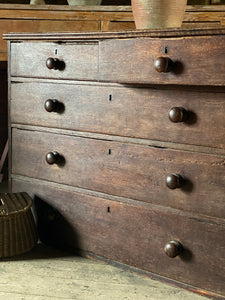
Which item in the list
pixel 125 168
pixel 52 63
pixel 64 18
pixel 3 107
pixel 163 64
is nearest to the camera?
pixel 163 64

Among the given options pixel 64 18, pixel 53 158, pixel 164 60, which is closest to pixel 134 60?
pixel 164 60

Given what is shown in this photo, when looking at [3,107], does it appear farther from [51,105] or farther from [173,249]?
[173,249]

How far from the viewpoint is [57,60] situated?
1795mm

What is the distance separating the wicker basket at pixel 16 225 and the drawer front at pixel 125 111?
338 mm

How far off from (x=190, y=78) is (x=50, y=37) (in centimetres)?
65

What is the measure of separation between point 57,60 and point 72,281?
0.86 meters

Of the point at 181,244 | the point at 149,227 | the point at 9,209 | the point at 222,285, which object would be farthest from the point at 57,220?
the point at 222,285

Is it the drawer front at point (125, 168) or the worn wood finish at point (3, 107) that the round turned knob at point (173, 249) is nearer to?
the drawer front at point (125, 168)

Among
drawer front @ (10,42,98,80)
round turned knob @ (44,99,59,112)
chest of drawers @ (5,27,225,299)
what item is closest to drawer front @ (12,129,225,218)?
Answer: chest of drawers @ (5,27,225,299)

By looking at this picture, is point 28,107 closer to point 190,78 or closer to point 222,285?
point 190,78

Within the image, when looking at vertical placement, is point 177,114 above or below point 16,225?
above

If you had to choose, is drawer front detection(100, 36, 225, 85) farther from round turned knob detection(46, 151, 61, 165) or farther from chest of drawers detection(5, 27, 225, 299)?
round turned knob detection(46, 151, 61, 165)

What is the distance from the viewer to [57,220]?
192 centimetres

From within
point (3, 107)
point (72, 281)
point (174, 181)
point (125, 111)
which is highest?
point (125, 111)
